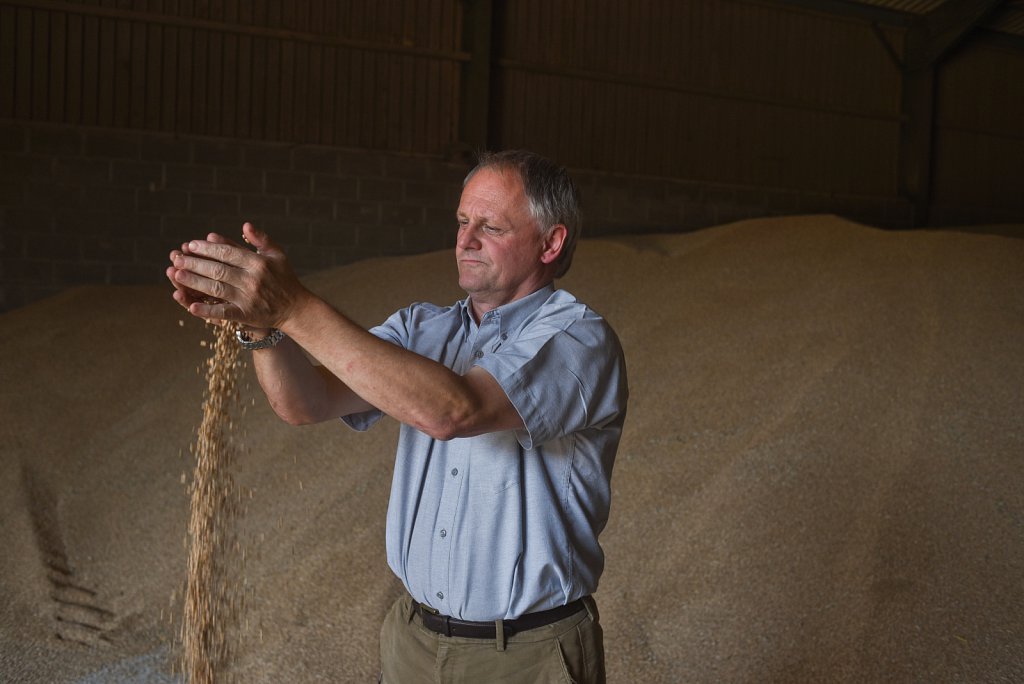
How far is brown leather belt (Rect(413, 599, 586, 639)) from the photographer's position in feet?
4.87

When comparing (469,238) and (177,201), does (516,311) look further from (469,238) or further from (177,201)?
(177,201)

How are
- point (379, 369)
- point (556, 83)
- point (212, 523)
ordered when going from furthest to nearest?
point (556, 83), point (212, 523), point (379, 369)

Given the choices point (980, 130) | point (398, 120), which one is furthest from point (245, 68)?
point (980, 130)

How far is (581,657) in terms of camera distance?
1512mm

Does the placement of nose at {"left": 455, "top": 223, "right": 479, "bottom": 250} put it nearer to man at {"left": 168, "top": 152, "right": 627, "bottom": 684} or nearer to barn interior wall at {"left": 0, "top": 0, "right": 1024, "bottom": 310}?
man at {"left": 168, "top": 152, "right": 627, "bottom": 684}

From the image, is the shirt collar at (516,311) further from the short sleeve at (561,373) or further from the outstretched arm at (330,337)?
the outstretched arm at (330,337)

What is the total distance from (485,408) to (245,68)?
647 cm

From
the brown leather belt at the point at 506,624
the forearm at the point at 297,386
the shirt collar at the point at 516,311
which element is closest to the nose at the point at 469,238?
the shirt collar at the point at 516,311

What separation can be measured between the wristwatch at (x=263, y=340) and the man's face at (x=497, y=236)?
33cm

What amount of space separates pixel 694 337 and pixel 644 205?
142 inches

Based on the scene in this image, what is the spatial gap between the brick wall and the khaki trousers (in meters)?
5.90

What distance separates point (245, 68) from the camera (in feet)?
23.1

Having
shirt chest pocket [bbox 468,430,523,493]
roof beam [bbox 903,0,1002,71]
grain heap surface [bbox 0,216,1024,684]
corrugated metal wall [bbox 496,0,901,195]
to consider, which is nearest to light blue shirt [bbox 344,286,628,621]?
shirt chest pocket [bbox 468,430,523,493]

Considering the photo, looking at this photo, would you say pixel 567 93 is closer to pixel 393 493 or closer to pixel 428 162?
pixel 428 162
